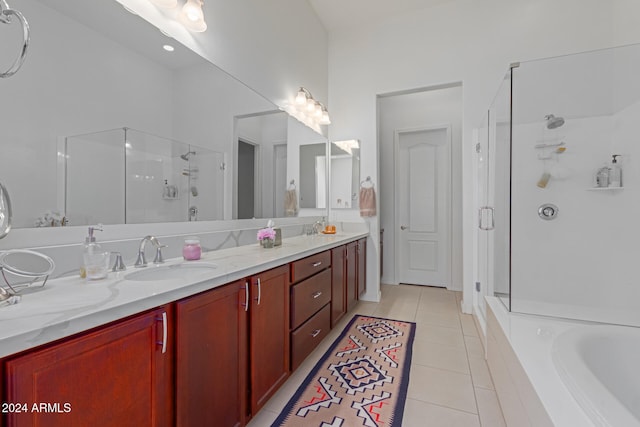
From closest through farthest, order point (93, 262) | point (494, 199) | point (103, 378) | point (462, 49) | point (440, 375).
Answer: point (103, 378)
point (93, 262)
point (440, 375)
point (494, 199)
point (462, 49)

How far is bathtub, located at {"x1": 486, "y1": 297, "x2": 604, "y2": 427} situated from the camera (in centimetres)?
89

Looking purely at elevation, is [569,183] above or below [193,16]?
below

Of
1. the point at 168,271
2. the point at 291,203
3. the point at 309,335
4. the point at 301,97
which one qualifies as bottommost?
the point at 309,335

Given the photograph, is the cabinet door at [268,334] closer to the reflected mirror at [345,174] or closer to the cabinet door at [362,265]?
the cabinet door at [362,265]

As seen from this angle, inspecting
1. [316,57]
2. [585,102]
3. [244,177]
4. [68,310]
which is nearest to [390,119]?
[316,57]

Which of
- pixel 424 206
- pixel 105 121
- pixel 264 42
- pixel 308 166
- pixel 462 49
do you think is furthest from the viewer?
pixel 424 206

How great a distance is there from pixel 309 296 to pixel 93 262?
1208 millimetres

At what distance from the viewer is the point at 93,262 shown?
1.04 m

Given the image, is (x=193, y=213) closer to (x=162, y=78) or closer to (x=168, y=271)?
(x=168, y=271)

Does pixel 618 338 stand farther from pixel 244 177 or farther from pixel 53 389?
pixel 244 177

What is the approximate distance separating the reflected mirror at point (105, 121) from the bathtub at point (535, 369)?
5.83 feet

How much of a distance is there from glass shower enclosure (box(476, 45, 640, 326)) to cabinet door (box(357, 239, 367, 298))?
3.99 feet

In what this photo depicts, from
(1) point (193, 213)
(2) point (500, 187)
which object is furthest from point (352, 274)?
(1) point (193, 213)

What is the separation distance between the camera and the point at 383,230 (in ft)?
13.7
